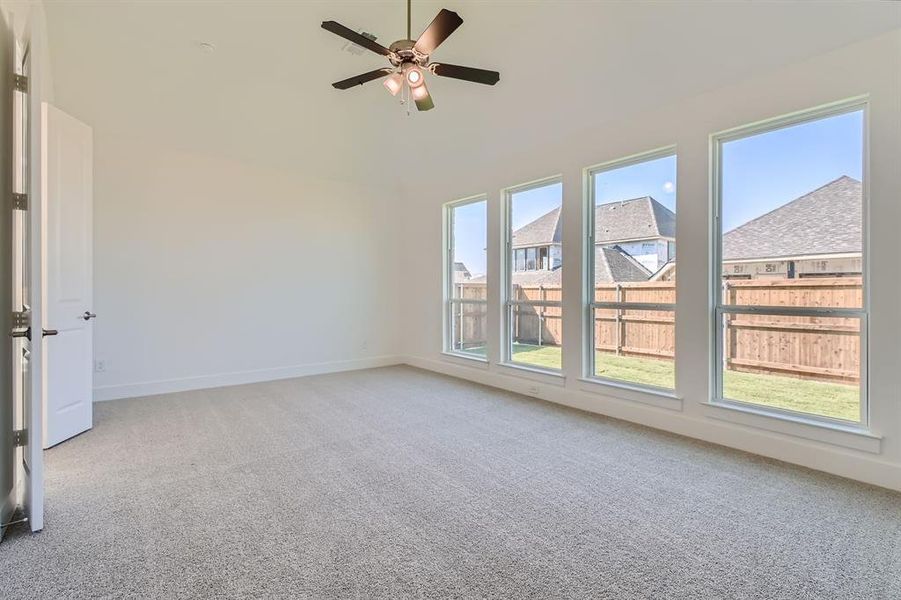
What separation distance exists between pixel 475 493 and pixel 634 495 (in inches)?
37.4

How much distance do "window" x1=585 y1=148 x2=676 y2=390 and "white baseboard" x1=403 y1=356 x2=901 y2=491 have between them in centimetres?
26

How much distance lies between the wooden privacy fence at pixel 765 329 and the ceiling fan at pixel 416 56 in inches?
98.9

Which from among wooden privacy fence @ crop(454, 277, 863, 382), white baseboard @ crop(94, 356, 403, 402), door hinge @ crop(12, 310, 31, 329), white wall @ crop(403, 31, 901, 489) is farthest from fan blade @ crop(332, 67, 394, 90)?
white baseboard @ crop(94, 356, 403, 402)

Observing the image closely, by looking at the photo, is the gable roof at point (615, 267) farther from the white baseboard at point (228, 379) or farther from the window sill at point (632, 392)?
the white baseboard at point (228, 379)

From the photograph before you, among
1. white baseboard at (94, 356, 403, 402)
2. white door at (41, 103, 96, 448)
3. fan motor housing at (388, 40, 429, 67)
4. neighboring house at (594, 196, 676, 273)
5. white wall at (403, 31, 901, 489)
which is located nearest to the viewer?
fan motor housing at (388, 40, 429, 67)

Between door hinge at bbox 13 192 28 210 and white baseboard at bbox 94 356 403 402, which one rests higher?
door hinge at bbox 13 192 28 210

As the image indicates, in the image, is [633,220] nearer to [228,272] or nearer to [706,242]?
[706,242]

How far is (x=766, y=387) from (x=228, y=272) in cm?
A: 584

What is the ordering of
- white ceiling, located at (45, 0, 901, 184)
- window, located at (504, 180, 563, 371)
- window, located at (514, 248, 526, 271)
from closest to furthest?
white ceiling, located at (45, 0, 901, 184) < window, located at (504, 180, 563, 371) < window, located at (514, 248, 526, 271)

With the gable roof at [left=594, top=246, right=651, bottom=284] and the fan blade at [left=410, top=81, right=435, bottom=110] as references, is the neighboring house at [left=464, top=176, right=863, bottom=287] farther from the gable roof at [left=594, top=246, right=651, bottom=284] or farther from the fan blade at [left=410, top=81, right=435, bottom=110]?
the fan blade at [left=410, top=81, right=435, bottom=110]

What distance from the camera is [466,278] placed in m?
6.23

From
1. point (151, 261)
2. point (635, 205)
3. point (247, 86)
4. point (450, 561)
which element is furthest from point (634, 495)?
point (151, 261)

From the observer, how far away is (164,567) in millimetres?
1910

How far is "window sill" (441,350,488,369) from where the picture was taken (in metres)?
5.74
